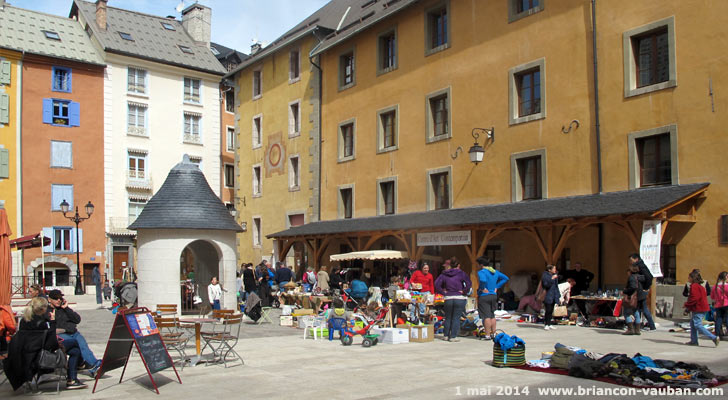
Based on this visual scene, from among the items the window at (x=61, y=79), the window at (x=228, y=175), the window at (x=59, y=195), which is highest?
the window at (x=61, y=79)

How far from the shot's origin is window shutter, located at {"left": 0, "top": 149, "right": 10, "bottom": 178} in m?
34.4

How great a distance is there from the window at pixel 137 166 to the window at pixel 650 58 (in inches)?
1126

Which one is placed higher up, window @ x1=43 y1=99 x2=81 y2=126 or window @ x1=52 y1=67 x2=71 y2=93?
window @ x1=52 y1=67 x2=71 y2=93

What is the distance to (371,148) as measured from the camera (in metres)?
26.8

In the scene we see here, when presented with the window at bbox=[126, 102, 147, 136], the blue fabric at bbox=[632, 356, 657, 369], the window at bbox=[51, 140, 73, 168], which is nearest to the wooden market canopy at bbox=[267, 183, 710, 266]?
the blue fabric at bbox=[632, 356, 657, 369]

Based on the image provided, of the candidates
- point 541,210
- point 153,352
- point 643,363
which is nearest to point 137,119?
point 541,210

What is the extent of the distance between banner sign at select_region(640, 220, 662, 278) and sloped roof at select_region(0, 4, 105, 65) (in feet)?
102

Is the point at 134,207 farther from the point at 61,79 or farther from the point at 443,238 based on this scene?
the point at 443,238

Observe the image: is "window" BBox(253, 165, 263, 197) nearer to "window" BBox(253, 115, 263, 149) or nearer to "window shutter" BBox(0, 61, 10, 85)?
"window" BBox(253, 115, 263, 149)

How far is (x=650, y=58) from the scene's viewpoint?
17.5 meters

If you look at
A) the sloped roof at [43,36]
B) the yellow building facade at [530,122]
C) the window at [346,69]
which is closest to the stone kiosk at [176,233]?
the yellow building facade at [530,122]

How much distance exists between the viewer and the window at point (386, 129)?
25.8m

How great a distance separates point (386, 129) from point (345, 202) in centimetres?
374

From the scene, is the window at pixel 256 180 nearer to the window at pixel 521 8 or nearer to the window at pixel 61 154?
the window at pixel 61 154
